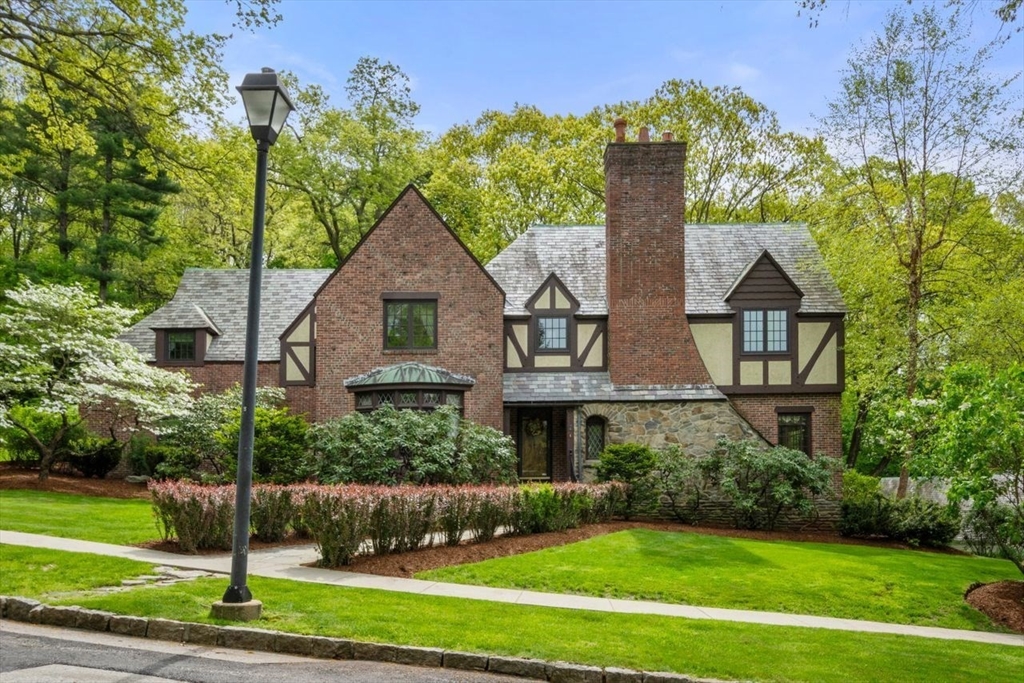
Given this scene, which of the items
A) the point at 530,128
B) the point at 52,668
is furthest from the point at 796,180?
the point at 52,668

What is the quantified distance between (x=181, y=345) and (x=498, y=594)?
17668 millimetres

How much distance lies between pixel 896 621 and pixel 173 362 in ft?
68.3

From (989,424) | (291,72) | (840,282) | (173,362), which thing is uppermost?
(291,72)

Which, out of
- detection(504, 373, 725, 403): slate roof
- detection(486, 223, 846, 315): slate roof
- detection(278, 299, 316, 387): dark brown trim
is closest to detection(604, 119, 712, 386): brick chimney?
detection(504, 373, 725, 403): slate roof

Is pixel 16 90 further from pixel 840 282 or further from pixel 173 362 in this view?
pixel 840 282

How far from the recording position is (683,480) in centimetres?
2011

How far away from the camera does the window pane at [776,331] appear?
2341 cm

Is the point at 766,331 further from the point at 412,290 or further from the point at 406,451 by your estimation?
the point at 406,451

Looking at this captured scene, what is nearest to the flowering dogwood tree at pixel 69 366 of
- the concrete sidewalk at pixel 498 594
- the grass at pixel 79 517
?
the grass at pixel 79 517

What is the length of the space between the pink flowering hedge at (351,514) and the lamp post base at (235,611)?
3736 mm

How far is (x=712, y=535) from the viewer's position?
1842 centimetres

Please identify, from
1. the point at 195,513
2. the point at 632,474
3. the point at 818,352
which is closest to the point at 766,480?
the point at 632,474

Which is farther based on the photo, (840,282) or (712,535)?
(840,282)

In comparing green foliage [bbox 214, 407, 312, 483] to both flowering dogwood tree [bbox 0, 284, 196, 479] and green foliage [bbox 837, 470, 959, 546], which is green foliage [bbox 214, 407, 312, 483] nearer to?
flowering dogwood tree [bbox 0, 284, 196, 479]
